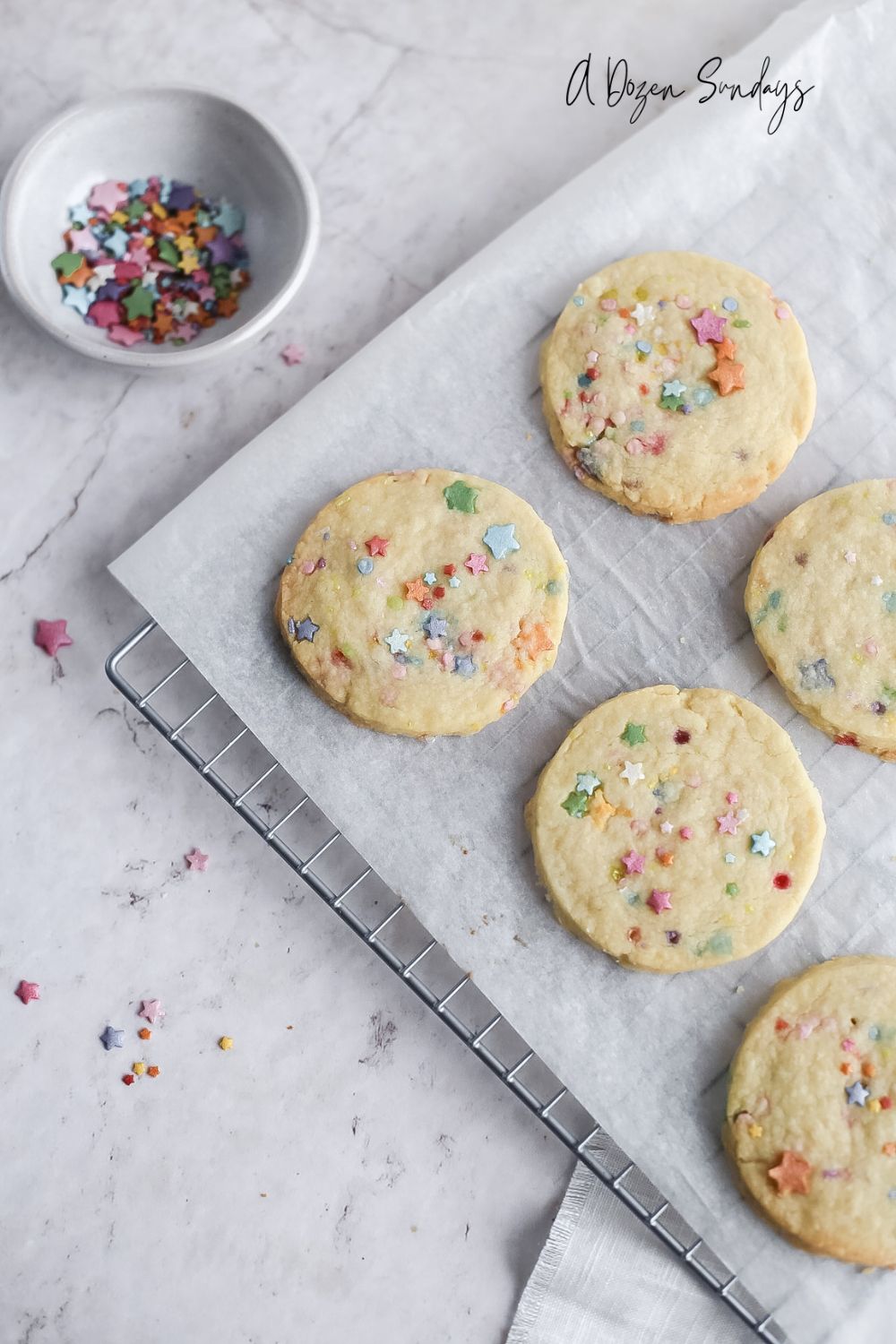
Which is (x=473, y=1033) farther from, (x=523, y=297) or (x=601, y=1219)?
(x=523, y=297)

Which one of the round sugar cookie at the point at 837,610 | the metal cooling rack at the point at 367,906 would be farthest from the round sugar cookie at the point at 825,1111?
the round sugar cookie at the point at 837,610

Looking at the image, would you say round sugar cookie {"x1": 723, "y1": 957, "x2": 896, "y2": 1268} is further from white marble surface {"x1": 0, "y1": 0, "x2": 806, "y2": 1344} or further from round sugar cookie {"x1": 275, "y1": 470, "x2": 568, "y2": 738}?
round sugar cookie {"x1": 275, "y1": 470, "x2": 568, "y2": 738}

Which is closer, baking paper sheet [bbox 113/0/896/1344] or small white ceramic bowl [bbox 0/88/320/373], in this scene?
baking paper sheet [bbox 113/0/896/1344]

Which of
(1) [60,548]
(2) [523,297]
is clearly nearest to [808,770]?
(2) [523,297]

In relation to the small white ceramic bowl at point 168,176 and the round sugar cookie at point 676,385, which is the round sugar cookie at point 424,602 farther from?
the small white ceramic bowl at point 168,176

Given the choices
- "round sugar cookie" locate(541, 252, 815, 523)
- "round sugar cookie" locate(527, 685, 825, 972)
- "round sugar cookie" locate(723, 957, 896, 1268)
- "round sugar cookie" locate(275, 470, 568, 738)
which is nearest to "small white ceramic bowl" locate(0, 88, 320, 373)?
"round sugar cookie" locate(275, 470, 568, 738)

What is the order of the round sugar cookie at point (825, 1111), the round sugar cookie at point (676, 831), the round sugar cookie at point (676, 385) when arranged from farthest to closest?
the round sugar cookie at point (676, 385), the round sugar cookie at point (676, 831), the round sugar cookie at point (825, 1111)
